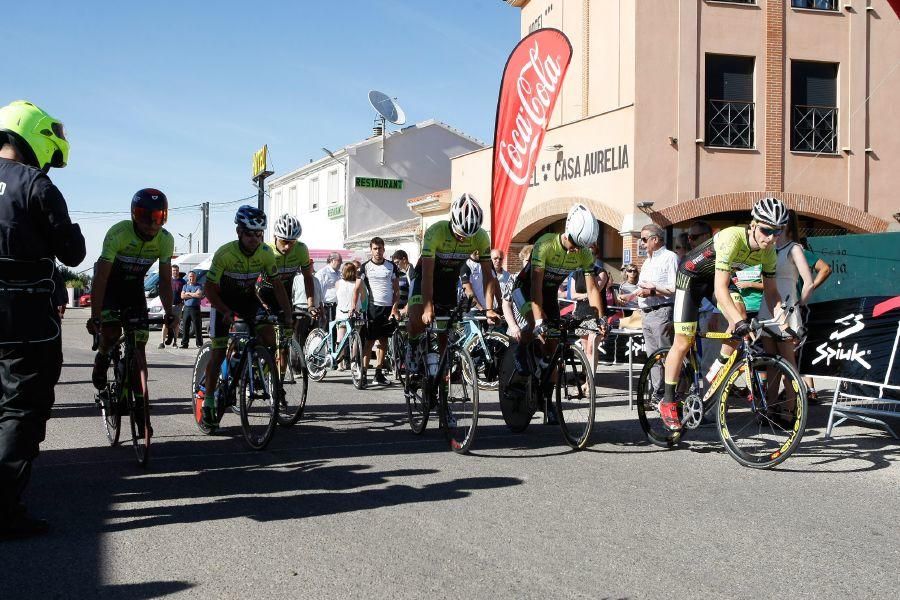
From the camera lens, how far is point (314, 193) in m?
54.2

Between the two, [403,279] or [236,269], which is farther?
[403,279]

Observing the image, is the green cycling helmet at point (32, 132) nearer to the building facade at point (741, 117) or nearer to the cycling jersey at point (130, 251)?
the cycling jersey at point (130, 251)

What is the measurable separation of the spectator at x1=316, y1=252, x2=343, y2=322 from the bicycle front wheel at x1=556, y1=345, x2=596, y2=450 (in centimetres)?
973

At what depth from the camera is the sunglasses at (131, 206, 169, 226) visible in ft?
22.2

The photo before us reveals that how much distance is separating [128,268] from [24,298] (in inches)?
93.6

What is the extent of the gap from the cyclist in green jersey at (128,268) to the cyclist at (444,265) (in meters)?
2.06

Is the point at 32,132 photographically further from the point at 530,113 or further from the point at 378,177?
the point at 378,177

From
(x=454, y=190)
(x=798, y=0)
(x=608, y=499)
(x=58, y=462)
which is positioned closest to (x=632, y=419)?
(x=608, y=499)

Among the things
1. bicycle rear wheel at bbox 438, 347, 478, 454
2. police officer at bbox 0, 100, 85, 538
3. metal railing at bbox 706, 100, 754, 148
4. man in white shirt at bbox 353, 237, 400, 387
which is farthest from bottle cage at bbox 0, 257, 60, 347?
metal railing at bbox 706, 100, 754, 148

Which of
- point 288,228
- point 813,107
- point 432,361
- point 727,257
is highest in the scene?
point 813,107

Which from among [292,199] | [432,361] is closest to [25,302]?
[432,361]

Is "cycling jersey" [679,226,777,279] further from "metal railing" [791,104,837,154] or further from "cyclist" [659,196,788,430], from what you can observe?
"metal railing" [791,104,837,154]

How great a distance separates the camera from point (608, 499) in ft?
18.4

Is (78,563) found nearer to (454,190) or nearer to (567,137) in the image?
(567,137)
